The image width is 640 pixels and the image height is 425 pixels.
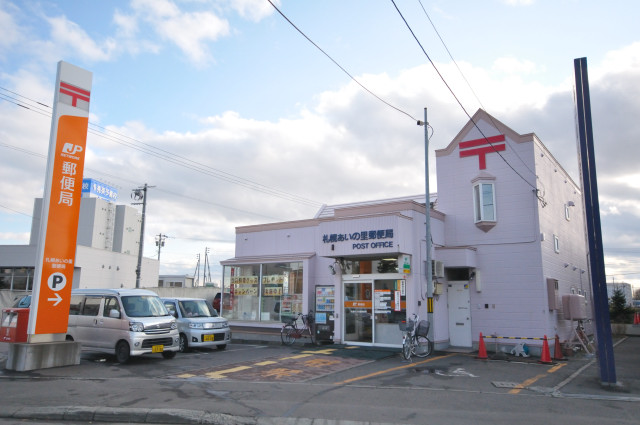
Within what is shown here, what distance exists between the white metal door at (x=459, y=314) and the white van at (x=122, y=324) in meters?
9.84

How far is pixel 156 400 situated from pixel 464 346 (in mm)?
12054

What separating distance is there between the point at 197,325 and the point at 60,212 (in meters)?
5.73

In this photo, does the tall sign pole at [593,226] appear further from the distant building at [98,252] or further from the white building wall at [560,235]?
the distant building at [98,252]

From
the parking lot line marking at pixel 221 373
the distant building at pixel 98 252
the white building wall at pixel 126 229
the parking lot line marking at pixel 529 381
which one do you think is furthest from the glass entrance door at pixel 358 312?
the white building wall at pixel 126 229

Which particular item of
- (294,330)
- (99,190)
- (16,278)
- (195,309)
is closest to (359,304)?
(294,330)

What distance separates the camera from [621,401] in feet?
29.5

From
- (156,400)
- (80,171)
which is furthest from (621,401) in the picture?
(80,171)

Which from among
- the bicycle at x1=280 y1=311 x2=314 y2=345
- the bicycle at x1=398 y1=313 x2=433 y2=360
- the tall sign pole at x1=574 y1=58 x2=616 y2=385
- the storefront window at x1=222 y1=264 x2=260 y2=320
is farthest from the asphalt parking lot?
the storefront window at x1=222 y1=264 x2=260 y2=320

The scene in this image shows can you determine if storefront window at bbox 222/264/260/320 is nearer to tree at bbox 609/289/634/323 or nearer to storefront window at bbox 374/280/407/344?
storefront window at bbox 374/280/407/344

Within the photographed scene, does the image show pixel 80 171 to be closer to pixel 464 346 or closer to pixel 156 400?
pixel 156 400

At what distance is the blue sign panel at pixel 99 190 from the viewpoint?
178 ft

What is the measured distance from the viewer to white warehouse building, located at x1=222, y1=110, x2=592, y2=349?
1627 centimetres

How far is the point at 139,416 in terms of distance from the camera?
744 centimetres

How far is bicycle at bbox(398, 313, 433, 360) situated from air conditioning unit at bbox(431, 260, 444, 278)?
1.73 meters
